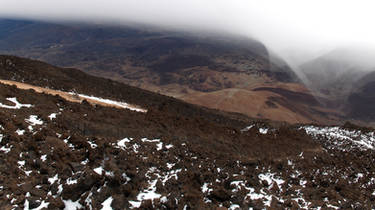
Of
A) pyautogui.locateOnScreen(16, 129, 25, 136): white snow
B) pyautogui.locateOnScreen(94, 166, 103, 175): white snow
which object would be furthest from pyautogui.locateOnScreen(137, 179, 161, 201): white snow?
pyautogui.locateOnScreen(16, 129, 25, 136): white snow

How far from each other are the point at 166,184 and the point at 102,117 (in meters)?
8.45

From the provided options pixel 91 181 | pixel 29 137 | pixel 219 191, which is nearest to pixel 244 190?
pixel 219 191

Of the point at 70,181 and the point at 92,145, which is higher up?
the point at 92,145

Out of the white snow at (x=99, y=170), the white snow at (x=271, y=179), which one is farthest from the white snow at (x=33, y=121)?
the white snow at (x=271, y=179)

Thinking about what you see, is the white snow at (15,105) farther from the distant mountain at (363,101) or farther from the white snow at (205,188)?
the distant mountain at (363,101)

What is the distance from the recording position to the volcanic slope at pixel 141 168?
33.1 ft

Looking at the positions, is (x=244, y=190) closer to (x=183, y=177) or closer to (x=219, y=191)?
(x=219, y=191)

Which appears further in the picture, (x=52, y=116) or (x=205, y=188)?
(x=52, y=116)

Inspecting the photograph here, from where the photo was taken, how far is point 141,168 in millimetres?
12195

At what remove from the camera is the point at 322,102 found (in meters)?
162

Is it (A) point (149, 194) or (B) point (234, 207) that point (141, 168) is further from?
(B) point (234, 207)

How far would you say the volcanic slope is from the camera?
33.1 feet

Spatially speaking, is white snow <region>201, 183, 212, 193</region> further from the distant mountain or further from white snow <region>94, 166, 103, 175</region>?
the distant mountain

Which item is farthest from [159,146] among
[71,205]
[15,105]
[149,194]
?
[15,105]
